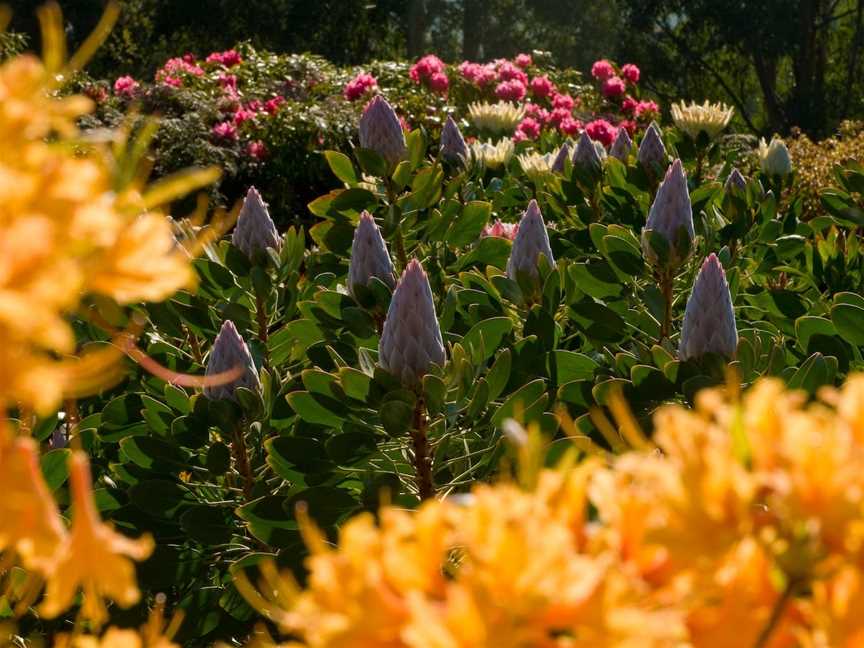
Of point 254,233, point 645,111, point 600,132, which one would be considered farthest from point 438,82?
point 254,233

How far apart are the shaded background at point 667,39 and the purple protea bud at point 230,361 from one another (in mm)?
19285

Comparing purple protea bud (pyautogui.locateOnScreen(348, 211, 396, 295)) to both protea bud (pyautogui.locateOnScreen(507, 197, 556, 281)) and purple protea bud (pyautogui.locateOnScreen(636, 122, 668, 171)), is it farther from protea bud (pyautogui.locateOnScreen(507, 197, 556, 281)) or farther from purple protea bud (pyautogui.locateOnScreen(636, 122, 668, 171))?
purple protea bud (pyautogui.locateOnScreen(636, 122, 668, 171))

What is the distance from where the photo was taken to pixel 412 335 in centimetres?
155

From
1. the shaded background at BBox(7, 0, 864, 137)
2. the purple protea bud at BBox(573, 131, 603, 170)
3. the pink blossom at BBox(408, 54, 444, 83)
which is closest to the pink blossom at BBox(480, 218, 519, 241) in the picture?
the purple protea bud at BBox(573, 131, 603, 170)

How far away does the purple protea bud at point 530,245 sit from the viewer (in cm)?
222

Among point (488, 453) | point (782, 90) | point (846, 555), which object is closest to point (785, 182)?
point (488, 453)

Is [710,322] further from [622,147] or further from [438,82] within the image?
[438,82]

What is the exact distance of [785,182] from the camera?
140 inches

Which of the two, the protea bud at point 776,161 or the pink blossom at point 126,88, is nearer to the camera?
the protea bud at point 776,161

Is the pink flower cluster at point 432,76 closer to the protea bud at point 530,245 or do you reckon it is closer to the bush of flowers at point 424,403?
the bush of flowers at point 424,403

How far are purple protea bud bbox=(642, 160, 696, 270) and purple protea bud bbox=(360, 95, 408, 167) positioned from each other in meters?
0.69

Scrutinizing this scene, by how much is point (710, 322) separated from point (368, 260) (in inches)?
26.1

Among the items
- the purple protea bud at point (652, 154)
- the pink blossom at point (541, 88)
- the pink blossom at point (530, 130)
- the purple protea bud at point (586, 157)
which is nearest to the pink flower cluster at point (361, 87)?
the pink blossom at point (541, 88)

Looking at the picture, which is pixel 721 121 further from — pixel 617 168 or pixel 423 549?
pixel 423 549
